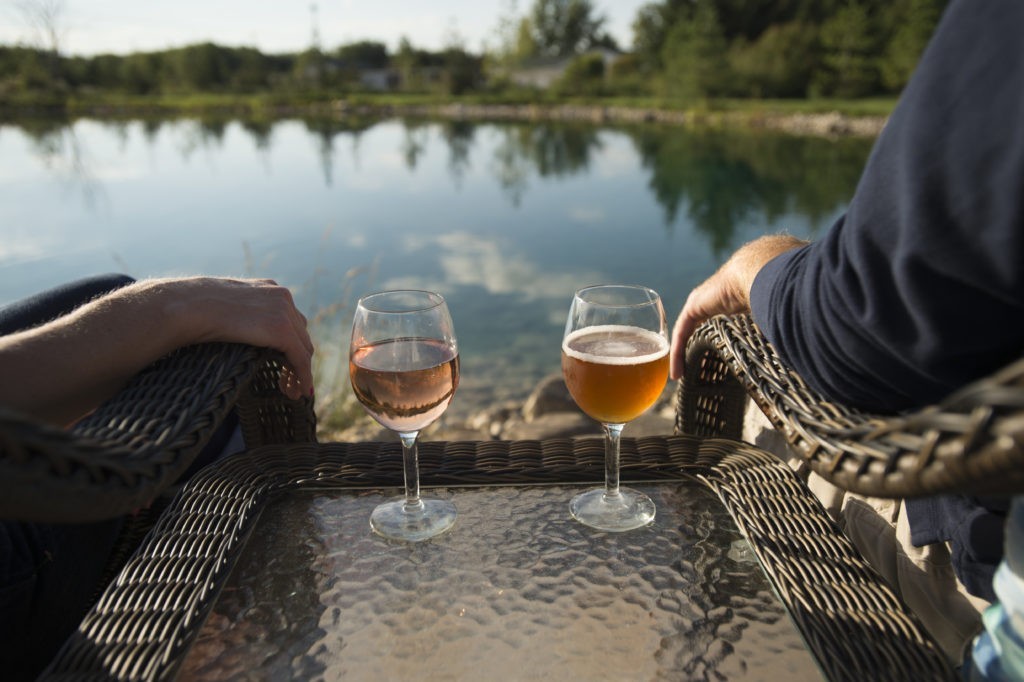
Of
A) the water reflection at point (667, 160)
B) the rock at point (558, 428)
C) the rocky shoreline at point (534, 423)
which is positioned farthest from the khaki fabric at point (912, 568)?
the water reflection at point (667, 160)

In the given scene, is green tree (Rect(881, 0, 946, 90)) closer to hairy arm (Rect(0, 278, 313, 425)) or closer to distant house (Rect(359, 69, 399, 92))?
hairy arm (Rect(0, 278, 313, 425))

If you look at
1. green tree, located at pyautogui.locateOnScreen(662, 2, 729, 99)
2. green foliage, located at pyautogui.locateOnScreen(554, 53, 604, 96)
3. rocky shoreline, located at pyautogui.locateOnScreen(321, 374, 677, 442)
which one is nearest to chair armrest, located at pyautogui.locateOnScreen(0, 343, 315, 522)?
rocky shoreline, located at pyautogui.locateOnScreen(321, 374, 677, 442)

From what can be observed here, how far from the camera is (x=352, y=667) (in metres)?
0.91

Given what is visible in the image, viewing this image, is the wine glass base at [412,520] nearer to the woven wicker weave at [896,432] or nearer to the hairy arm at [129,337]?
the hairy arm at [129,337]

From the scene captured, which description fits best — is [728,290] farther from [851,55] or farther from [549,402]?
[851,55]

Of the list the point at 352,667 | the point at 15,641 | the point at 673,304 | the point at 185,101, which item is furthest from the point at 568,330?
the point at 185,101

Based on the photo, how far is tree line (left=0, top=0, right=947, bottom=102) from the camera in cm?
3478

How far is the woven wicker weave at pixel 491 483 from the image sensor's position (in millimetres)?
879

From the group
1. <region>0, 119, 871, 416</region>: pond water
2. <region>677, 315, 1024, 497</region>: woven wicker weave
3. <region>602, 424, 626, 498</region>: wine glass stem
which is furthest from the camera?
<region>0, 119, 871, 416</region>: pond water

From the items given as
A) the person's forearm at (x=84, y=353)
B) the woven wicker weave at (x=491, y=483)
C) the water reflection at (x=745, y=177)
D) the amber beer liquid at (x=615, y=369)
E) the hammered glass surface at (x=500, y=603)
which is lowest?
the water reflection at (x=745, y=177)

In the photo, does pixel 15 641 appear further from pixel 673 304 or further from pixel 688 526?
pixel 673 304

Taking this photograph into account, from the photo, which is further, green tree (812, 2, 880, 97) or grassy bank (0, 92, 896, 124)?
green tree (812, 2, 880, 97)

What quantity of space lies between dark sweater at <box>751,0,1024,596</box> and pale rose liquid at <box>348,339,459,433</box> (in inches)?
22.8

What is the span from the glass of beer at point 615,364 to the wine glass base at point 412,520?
23 cm
